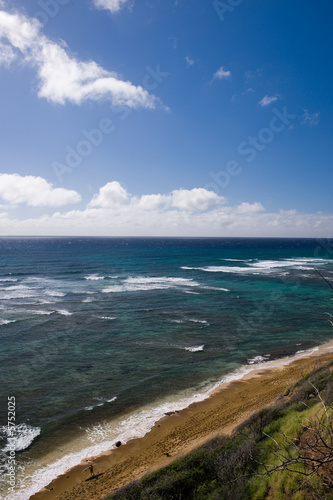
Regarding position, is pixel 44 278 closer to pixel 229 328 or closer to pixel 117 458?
pixel 229 328

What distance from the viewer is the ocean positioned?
14273mm

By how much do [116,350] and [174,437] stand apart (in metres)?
11.4

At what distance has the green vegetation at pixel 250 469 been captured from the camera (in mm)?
7379

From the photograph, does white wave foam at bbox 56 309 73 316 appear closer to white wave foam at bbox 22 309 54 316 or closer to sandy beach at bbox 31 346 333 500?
white wave foam at bbox 22 309 54 316

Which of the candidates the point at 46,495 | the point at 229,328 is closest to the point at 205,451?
the point at 46,495

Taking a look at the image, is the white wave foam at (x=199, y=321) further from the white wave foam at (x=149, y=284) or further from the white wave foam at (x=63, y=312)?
the white wave foam at (x=149, y=284)

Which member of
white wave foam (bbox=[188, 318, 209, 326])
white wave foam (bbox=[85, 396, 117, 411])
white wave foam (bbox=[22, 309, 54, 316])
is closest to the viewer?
white wave foam (bbox=[85, 396, 117, 411])

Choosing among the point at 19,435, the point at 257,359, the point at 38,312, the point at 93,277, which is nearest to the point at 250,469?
the point at 19,435

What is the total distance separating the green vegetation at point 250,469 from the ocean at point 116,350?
13.6ft

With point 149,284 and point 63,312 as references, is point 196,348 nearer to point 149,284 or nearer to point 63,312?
point 63,312

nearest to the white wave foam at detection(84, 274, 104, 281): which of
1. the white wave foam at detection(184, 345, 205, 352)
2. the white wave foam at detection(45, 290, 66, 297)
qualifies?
the white wave foam at detection(45, 290, 66, 297)

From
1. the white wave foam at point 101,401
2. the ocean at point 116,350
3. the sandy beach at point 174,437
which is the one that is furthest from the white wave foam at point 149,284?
the sandy beach at point 174,437

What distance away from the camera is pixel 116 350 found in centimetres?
2438

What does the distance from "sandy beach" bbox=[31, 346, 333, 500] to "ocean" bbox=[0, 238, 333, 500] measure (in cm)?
65
